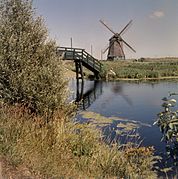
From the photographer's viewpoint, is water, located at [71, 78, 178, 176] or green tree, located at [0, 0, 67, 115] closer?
green tree, located at [0, 0, 67, 115]

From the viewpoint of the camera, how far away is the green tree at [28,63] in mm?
12414

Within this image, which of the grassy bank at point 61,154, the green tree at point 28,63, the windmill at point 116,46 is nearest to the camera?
the grassy bank at point 61,154

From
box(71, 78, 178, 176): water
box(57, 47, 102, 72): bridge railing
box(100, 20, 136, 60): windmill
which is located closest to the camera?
box(71, 78, 178, 176): water

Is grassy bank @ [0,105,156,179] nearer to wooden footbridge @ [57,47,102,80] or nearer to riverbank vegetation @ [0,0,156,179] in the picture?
riverbank vegetation @ [0,0,156,179]

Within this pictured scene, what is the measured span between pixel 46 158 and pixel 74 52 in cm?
2825

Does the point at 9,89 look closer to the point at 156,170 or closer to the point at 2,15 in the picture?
the point at 2,15

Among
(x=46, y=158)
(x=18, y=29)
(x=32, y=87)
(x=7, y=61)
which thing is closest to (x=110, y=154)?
(x=46, y=158)

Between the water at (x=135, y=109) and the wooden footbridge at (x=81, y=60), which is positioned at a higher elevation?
the wooden footbridge at (x=81, y=60)

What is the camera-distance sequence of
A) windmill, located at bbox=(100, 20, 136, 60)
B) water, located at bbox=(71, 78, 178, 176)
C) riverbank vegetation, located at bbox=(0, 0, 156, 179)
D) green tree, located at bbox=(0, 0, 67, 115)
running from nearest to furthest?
riverbank vegetation, located at bbox=(0, 0, 156, 179) < green tree, located at bbox=(0, 0, 67, 115) < water, located at bbox=(71, 78, 178, 176) < windmill, located at bbox=(100, 20, 136, 60)

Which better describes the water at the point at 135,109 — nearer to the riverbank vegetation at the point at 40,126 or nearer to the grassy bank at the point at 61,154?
the grassy bank at the point at 61,154

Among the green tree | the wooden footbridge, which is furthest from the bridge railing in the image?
the green tree

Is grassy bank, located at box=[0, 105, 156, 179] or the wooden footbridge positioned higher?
the wooden footbridge

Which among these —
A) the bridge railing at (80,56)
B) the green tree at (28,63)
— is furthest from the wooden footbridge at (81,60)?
the green tree at (28,63)

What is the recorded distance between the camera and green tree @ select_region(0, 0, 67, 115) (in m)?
12.4
